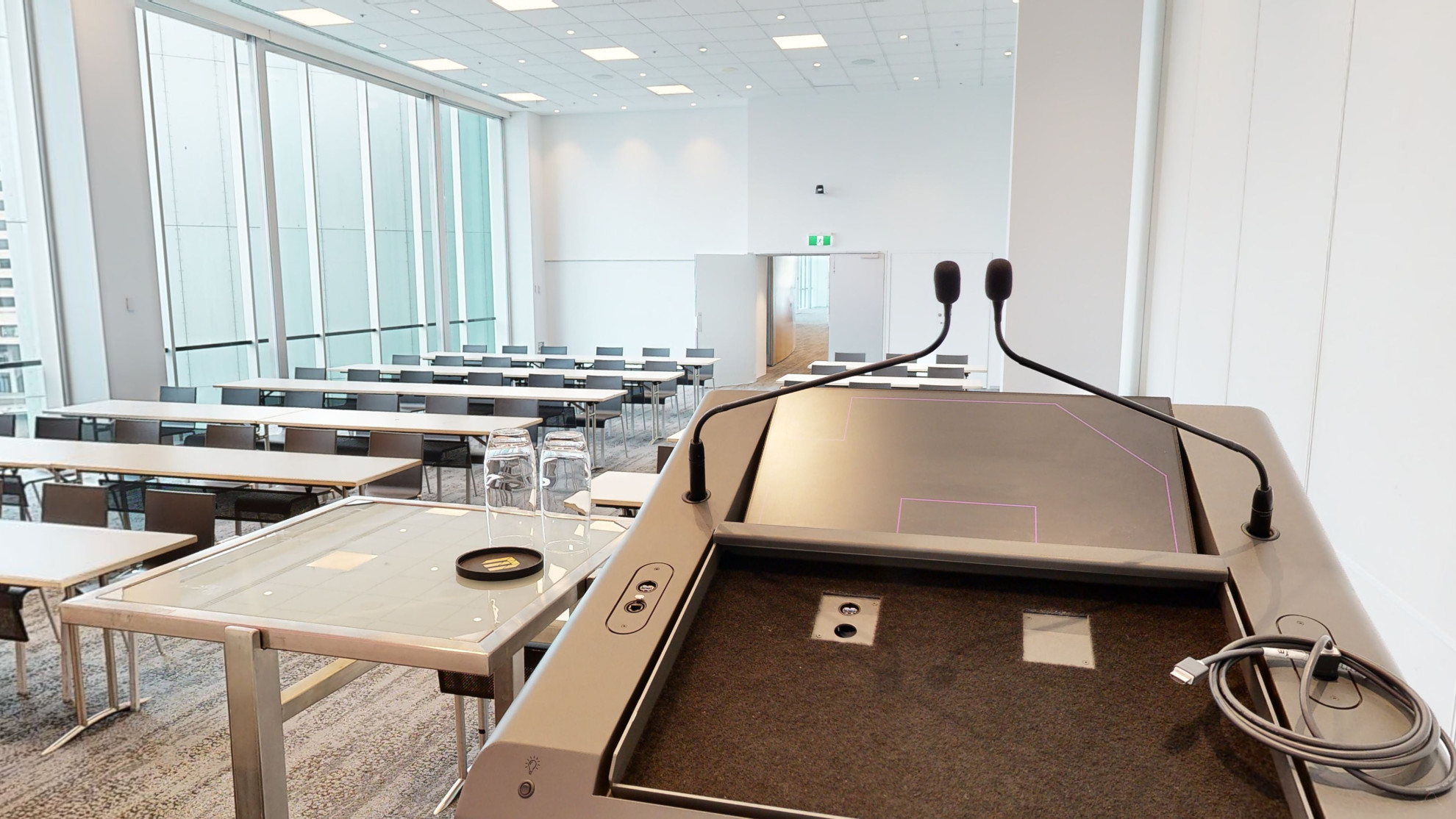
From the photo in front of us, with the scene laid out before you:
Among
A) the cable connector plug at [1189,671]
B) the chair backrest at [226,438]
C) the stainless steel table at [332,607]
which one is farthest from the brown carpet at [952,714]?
the chair backrest at [226,438]

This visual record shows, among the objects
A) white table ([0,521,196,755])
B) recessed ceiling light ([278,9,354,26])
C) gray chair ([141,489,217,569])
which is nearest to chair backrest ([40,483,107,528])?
gray chair ([141,489,217,569])

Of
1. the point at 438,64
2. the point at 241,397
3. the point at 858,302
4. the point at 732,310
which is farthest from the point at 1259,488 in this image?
the point at 732,310

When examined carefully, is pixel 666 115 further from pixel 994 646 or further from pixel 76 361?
pixel 994 646

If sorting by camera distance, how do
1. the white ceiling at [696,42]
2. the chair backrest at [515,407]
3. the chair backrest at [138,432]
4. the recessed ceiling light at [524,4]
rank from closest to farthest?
the chair backrest at [138,432]
the chair backrest at [515,407]
the recessed ceiling light at [524,4]
the white ceiling at [696,42]

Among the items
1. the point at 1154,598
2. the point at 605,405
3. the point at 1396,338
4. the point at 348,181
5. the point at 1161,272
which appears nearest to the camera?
the point at 1154,598

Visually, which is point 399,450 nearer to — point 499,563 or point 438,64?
point 499,563

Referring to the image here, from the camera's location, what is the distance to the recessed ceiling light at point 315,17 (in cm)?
845

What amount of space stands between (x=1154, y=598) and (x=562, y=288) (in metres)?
13.7

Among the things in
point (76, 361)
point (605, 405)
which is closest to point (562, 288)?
point (605, 405)

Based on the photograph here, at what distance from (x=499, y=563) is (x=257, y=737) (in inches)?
22.9

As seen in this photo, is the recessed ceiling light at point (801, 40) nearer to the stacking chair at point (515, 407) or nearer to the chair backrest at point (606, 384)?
the chair backrest at point (606, 384)

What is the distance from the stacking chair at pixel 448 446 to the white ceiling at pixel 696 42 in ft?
13.7

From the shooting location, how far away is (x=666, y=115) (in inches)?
524

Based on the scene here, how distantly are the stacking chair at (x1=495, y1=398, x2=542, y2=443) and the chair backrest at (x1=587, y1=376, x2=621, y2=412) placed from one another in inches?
61.7
